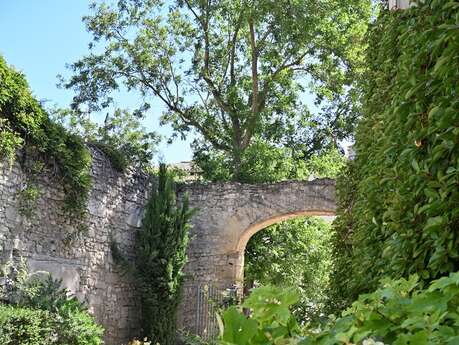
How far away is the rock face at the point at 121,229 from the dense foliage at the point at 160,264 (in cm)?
29

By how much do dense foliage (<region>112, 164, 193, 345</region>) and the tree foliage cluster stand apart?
6905 mm

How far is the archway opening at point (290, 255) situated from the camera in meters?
13.2

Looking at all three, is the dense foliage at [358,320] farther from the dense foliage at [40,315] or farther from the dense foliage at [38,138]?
the dense foliage at [38,138]

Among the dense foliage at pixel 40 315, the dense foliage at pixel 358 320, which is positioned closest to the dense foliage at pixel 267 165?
the dense foliage at pixel 40 315

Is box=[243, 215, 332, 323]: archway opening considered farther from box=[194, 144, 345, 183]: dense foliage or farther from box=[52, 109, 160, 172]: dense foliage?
box=[52, 109, 160, 172]: dense foliage

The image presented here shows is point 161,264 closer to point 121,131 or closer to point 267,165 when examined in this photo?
point 267,165

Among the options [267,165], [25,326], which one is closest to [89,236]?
[25,326]

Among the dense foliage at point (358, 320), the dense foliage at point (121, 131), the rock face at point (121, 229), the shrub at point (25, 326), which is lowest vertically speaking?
the dense foliage at point (358, 320)

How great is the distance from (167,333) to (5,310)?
3806mm

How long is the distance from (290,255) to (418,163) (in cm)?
1148

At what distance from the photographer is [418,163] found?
244 centimetres

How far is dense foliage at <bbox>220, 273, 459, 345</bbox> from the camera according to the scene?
1.14 meters

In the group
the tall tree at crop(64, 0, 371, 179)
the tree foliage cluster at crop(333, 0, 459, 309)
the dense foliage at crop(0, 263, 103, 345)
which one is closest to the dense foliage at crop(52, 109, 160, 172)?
the tall tree at crop(64, 0, 371, 179)

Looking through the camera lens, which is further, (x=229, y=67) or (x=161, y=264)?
(x=229, y=67)
